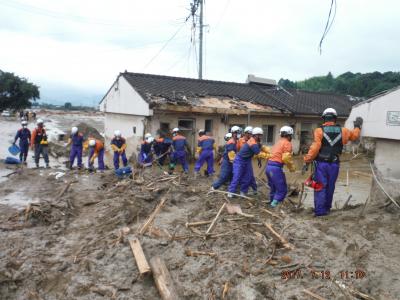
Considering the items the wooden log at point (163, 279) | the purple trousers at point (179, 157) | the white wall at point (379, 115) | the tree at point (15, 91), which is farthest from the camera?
the tree at point (15, 91)

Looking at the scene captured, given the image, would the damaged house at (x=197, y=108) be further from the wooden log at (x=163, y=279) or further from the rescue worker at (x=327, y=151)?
the wooden log at (x=163, y=279)

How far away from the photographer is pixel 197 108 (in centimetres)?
1514

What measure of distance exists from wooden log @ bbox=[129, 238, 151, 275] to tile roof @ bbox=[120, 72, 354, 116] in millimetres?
9947

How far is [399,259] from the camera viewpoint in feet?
14.0

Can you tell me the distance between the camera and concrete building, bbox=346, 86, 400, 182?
5824mm

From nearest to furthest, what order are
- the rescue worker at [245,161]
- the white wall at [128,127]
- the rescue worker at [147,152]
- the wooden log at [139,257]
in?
the wooden log at [139,257], the rescue worker at [245,161], the rescue worker at [147,152], the white wall at [128,127]

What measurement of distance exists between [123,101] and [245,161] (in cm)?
1033

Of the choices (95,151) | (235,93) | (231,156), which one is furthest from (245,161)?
(235,93)

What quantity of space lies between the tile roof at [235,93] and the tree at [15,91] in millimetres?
31332

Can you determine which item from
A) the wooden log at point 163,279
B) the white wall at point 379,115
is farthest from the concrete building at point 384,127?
the wooden log at point 163,279

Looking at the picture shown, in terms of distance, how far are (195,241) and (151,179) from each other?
15.2 ft

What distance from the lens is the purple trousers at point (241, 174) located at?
763 cm

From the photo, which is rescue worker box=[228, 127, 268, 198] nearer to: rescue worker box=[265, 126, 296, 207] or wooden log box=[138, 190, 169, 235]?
rescue worker box=[265, 126, 296, 207]

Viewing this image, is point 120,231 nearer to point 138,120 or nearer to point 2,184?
point 2,184
